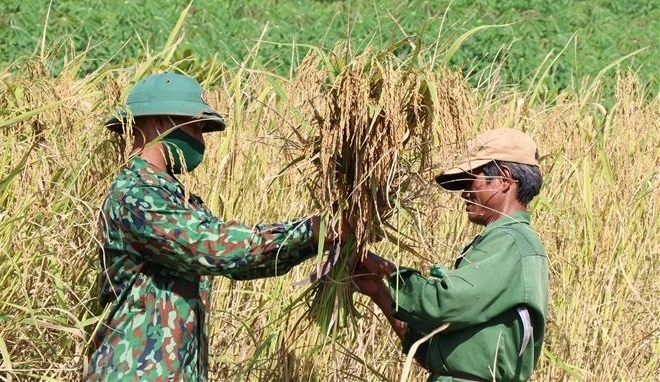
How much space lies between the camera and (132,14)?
952 cm

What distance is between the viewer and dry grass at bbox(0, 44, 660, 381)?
12.0ft

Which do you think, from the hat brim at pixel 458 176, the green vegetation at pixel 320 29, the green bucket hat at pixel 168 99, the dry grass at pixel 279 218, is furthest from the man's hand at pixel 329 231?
the green vegetation at pixel 320 29

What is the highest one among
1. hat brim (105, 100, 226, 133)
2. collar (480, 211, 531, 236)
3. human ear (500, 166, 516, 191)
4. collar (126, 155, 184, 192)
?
hat brim (105, 100, 226, 133)

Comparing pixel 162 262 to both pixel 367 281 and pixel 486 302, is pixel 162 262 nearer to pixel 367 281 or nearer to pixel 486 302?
pixel 367 281

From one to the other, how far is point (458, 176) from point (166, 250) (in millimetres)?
779

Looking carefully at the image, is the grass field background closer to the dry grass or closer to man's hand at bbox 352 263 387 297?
the dry grass

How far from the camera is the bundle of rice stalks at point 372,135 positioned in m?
3.00

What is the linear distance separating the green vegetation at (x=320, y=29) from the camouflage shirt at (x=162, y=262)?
5154mm

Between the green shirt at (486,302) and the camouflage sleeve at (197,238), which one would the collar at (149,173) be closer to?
the camouflage sleeve at (197,238)

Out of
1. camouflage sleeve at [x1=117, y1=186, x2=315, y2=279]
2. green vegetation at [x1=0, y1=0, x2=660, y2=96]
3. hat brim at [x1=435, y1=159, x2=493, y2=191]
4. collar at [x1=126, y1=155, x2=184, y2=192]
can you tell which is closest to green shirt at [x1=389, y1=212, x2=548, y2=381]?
hat brim at [x1=435, y1=159, x2=493, y2=191]

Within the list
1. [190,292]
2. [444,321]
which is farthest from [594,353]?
[190,292]

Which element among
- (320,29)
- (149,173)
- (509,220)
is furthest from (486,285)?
(320,29)

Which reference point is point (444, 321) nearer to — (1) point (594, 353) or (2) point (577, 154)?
(1) point (594, 353)

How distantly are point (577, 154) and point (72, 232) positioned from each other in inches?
85.8
